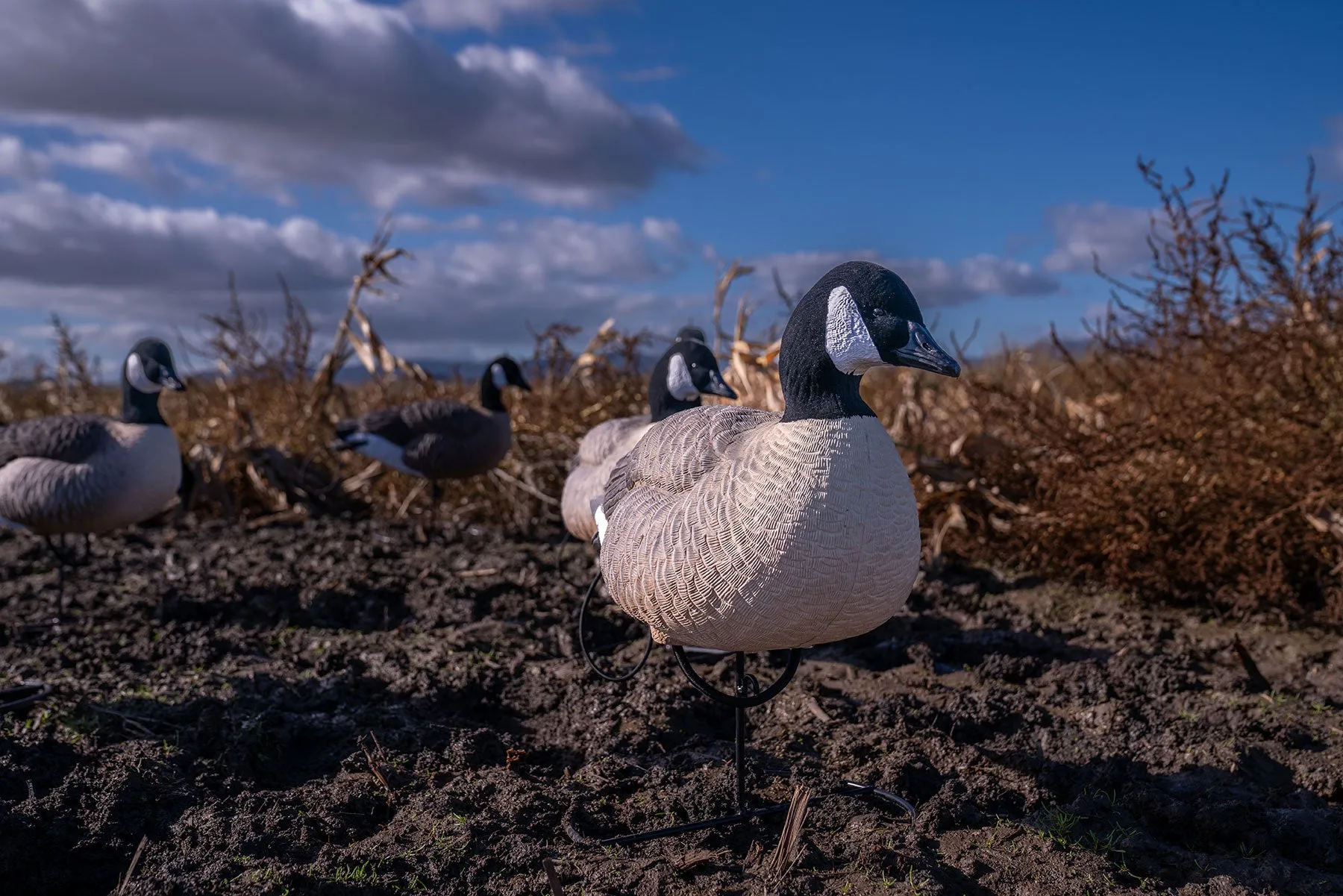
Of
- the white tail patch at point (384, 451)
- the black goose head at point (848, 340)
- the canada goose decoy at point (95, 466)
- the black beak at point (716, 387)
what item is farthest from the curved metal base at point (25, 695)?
the white tail patch at point (384, 451)

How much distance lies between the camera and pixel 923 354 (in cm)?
258

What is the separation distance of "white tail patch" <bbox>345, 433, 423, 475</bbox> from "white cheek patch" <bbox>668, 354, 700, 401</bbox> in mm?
4167

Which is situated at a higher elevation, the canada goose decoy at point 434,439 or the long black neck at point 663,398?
the long black neck at point 663,398

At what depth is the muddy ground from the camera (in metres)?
3.15

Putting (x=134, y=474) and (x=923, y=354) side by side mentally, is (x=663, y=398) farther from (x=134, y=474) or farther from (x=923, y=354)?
(x=134, y=474)

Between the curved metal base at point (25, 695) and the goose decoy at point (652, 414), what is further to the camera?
the goose decoy at point (652, 414)

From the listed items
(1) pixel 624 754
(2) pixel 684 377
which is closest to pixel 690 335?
(2) pixel 684 377

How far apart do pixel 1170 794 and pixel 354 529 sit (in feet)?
23.4

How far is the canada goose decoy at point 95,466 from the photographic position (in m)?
6.46

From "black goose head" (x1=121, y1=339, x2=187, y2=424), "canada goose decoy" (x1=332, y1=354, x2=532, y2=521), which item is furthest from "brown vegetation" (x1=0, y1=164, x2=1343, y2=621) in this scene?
"black goose head" (x1=121, y1=339, x2=187, y2=424)

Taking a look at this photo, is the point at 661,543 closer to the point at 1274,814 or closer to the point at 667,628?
the point at 667,628

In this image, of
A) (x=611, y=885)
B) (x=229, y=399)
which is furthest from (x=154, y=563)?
(x=611, y=885)

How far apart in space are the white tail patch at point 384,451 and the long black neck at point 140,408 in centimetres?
212

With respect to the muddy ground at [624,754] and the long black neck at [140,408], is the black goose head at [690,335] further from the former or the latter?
the long black neck at [140,408]
